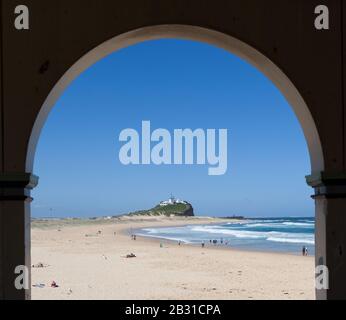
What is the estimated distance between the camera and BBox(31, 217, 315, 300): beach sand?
37.7 ft

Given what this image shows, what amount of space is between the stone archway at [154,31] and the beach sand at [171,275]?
782 centimetres

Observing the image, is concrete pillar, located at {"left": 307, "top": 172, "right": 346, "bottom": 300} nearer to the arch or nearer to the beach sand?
the arch

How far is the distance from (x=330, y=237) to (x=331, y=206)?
175mm


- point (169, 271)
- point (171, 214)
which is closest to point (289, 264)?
point (169, 271)

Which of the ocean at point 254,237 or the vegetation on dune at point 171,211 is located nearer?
the ocean at point 254,237

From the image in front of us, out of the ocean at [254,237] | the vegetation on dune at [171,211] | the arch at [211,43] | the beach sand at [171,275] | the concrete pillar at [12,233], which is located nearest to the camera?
the concrete pillar at [12,233]

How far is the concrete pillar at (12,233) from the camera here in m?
3.01

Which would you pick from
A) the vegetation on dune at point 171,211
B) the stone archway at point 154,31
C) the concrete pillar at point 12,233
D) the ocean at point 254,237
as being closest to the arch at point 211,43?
the stone archway at point 154,31

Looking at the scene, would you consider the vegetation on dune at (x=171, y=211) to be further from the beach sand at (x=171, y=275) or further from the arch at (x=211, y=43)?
the arch at (x=211, y=43)

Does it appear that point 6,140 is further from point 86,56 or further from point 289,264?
point 289,264

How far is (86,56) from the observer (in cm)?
314

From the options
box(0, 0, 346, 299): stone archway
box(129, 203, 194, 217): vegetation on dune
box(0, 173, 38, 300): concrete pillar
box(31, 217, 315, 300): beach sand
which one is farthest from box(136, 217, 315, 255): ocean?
box(129, 203, 194, 217): vegetation on dune

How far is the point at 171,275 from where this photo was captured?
14.5 m
